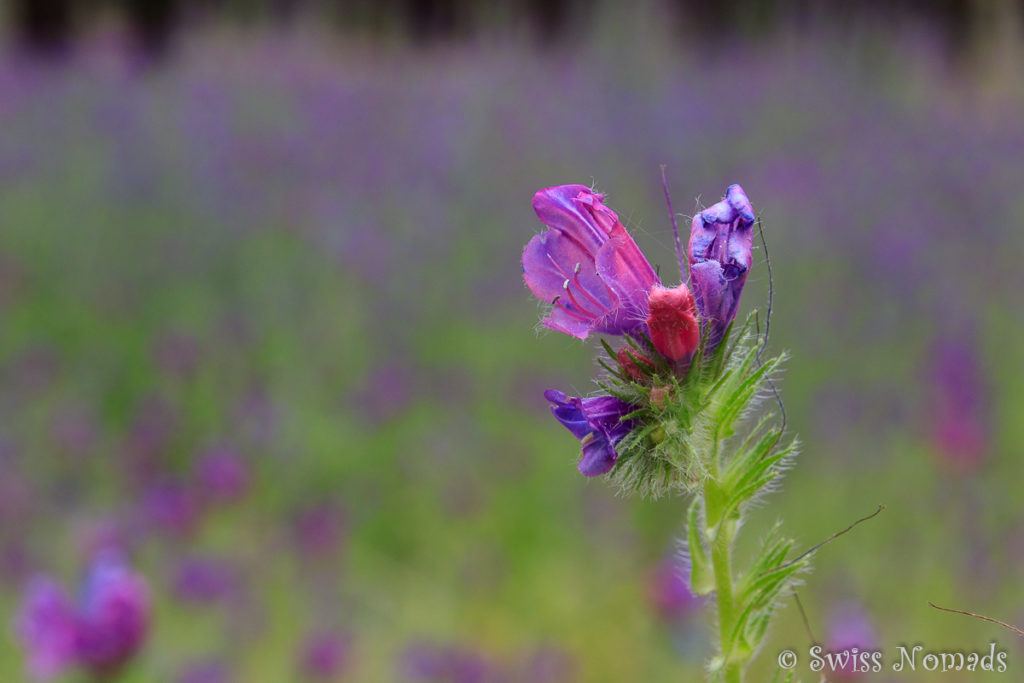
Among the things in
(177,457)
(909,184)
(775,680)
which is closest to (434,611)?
(177,457)

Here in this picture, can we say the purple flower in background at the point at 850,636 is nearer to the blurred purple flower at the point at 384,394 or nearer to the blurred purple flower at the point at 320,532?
the blurred purple flower at the point at 320,532

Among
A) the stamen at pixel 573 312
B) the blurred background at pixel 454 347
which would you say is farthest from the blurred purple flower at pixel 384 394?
the stamen at pixel 573 312

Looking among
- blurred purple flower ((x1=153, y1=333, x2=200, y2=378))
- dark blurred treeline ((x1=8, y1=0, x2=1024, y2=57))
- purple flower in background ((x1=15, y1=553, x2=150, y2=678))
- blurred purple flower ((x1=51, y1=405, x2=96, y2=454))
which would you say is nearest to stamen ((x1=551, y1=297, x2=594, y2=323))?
purple flower in background ((x1=15, y1=553, x2=150, y2=678))

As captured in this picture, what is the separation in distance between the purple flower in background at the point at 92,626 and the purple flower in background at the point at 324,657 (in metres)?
0.69

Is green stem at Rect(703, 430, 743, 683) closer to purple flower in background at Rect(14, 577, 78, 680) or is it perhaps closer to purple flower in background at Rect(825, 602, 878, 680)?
purple flower in background at Rect(825, 602, 878, 680)

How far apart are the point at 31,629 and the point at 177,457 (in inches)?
89.5

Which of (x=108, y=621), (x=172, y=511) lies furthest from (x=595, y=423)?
(x=172, y=511)

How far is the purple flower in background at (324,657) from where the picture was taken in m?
2.55

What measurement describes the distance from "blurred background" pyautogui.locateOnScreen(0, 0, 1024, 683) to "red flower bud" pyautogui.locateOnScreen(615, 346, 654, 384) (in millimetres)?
844

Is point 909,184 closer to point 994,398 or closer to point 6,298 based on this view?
point 994,398

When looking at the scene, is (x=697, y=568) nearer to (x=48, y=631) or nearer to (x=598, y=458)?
(x=598, y=458)

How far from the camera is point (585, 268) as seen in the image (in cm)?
87

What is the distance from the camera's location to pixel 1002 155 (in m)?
6.05

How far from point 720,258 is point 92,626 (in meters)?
1.59
